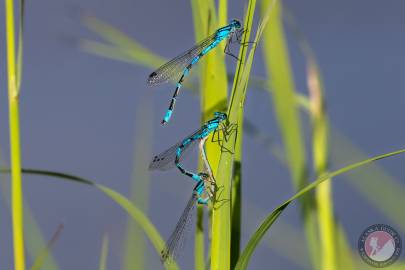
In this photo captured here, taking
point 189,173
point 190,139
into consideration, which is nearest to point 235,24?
point 190,139

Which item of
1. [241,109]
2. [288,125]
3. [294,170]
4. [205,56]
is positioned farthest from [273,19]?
[241,109]

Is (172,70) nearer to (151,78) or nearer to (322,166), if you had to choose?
(151,78)

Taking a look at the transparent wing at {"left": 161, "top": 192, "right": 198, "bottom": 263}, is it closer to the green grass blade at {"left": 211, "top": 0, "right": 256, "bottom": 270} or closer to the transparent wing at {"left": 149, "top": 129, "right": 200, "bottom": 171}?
the transparent wing at {"left": 149, "top": 129, "right": 200, "bottom": 171}

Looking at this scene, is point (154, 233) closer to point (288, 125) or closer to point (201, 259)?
point (201, 259)

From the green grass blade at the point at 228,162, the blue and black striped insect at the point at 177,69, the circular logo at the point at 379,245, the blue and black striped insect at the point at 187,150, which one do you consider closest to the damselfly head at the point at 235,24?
the blue and black striped insect at the point at 177,69

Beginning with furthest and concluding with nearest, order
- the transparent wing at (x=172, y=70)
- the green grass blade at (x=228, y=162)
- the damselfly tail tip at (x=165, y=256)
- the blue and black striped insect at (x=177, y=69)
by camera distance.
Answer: the transparent wing at (x=172, y=70)
the blue and black striped insect at (x=177, y=69)
the damselfly tail tip at (x=165, y=256)
the green grass blade at (x=228, y=162)

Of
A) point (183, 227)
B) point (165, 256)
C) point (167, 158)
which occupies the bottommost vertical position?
point (165, 256)

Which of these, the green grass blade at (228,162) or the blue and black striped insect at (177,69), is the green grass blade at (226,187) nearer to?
the green grass blade at (228,162)
